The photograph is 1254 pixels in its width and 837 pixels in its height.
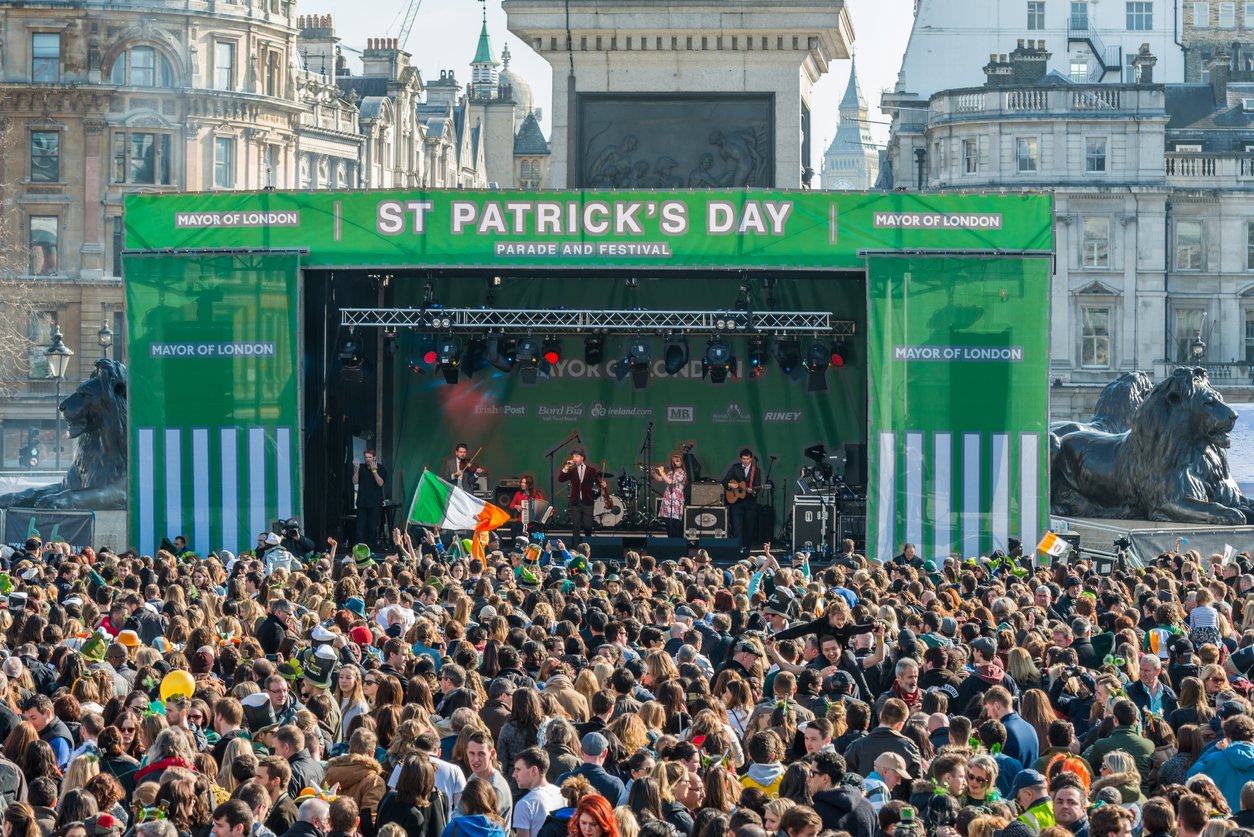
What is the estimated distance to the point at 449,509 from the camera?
83.1 feet

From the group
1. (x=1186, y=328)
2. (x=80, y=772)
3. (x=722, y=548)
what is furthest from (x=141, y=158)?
(x=80, y=772)

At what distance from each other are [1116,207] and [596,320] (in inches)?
1751

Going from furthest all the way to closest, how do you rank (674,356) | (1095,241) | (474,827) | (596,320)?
(1095,241) → (596,320) → (674,356) → (474,827)

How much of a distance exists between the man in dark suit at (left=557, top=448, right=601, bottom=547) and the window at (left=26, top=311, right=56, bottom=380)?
1641 inches

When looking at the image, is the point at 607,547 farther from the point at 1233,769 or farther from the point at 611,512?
the point at 1233,769

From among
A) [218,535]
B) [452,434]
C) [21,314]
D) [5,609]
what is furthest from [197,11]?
[5,609]

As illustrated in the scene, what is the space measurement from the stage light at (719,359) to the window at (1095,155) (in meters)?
44.1

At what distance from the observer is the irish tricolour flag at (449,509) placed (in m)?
25.1

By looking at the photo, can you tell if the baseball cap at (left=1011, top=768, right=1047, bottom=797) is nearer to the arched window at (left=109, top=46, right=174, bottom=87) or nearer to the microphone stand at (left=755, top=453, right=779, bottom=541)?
the microphone stand at (left=755, top=453, right=779, bottom=541)

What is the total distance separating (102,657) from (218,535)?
496 inches

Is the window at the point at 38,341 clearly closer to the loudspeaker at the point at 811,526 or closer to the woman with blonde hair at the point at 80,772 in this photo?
the loudspeaker at the point at 811,526

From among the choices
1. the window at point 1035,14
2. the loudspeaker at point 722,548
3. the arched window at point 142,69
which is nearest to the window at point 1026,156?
the window at point 1035,14

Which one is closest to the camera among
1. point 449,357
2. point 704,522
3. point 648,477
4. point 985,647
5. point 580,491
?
point 985,647

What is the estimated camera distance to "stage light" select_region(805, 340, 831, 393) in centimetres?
2833
